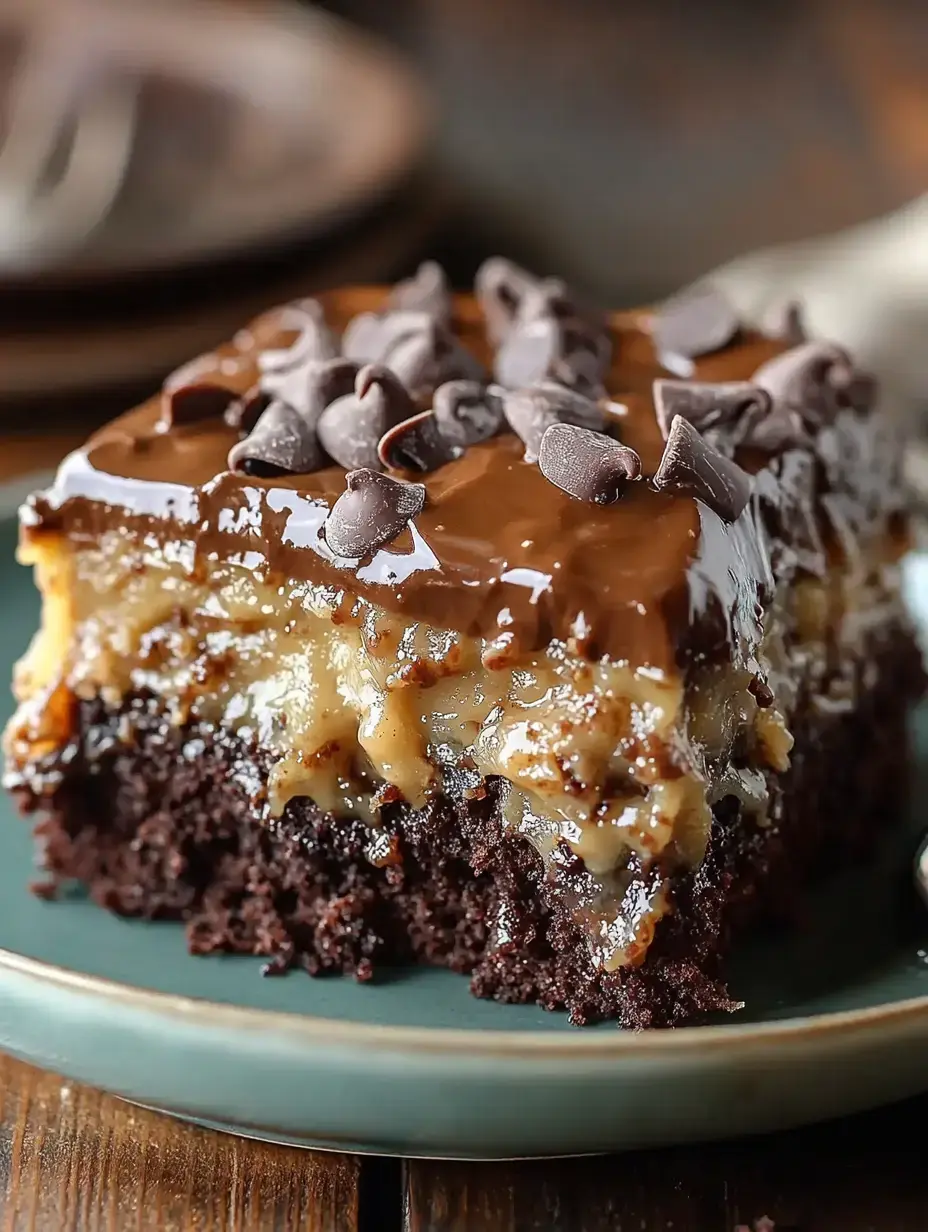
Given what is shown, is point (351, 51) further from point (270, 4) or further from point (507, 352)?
point (507, 352)

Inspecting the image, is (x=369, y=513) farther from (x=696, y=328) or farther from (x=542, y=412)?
(x=696, y=328)

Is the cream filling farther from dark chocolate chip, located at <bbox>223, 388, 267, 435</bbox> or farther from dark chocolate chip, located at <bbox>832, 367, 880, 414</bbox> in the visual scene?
dark chocolate chip, located at <bbox>832, 367, 880, 414</bbox>

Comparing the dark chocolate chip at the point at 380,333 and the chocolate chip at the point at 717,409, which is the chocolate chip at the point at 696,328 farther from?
the dark chocolate chip at the point at 380,333

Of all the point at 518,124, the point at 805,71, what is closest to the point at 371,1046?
the point at 518,124

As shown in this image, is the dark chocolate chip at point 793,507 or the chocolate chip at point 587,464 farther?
the dark chocolate chip at point 793,507

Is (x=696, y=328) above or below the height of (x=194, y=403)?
above

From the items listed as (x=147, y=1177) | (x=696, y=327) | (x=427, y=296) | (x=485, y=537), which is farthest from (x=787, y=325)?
(x=147, y=1177)

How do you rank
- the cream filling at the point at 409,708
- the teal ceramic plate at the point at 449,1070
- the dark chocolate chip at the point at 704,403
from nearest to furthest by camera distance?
the teal ceramic plate at the point at 449,1070
the cream filling at the point at 409,708
the dark chocolate chip at the point at 704,403

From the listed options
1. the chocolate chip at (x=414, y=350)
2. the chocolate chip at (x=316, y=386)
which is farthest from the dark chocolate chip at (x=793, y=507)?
the chocolate chip at (x=316, y=386)
